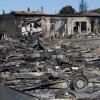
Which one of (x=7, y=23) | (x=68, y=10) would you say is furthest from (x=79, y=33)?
(x=68, y=10)

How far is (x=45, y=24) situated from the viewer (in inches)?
1753

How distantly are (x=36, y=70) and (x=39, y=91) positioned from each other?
372 centimetres

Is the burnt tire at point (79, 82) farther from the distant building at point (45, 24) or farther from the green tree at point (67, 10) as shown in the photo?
the green tree at point (67, 10)

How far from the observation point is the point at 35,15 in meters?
43.8

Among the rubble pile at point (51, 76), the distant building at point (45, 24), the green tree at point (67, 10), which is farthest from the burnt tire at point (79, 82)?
the green tree at point (67, 10)

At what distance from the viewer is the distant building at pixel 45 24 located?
142ft

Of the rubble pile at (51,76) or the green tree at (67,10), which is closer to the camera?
the rubble pile at (51,76)

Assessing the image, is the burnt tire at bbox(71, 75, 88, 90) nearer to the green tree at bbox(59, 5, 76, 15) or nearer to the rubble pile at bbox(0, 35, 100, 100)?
the rubble pile at bbox(0, 35, 100, 100)

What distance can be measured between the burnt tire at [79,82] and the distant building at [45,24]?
29873mm

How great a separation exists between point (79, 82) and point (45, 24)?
3290 cm

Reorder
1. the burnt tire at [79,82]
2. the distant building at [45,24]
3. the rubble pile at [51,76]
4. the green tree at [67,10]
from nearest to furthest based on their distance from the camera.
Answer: the rubble pile at [51,76], the burnt tire at [79,82], the distant building at [45,24], the green tree at [67,10]

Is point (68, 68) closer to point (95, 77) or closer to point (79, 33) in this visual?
point (95, 77)

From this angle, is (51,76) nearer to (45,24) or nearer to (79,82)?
(79,82)

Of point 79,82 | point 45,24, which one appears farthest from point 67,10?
point 79,82
